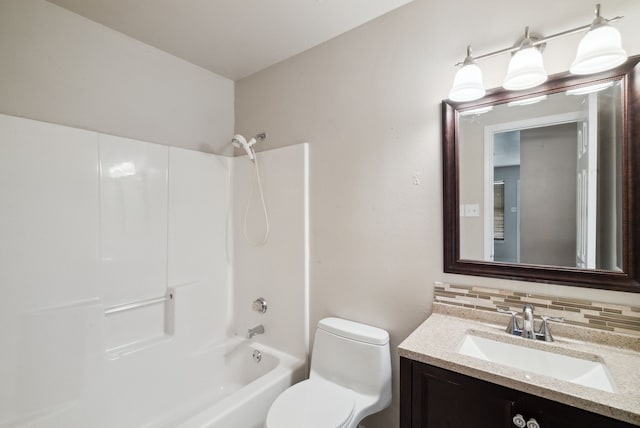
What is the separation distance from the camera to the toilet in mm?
1361

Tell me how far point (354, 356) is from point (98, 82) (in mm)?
2167

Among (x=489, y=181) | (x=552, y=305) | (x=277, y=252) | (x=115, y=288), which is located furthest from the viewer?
(x=277, y=252)

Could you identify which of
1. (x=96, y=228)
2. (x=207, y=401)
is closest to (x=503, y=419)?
(x=207, y=401)

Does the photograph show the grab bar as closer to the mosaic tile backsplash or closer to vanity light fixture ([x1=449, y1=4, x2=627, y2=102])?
the mosaic tile backsplash

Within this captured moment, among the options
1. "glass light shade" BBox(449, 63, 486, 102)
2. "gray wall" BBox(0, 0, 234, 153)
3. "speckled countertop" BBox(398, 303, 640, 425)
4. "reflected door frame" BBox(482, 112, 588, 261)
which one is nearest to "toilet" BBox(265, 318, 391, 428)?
"speckled countertop" BBox(398, 303, 640, 425)

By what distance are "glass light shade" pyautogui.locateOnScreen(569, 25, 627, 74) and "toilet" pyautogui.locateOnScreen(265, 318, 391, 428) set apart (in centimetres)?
145

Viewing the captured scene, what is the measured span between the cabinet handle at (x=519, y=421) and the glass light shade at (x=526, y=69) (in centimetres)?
121

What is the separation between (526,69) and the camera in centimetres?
118

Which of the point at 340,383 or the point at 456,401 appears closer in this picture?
the point at 456,401

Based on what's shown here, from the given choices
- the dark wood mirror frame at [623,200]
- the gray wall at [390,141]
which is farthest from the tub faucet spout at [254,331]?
the dark wood mirror frame at [623,200]

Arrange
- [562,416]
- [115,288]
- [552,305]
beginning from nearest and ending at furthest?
[562,416] < [552,305] < [115,288]

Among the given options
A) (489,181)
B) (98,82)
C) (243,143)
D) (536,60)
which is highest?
(98,82)

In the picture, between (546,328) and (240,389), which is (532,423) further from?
(240,389)

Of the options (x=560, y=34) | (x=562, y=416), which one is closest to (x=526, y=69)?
(x=560, y=34)
